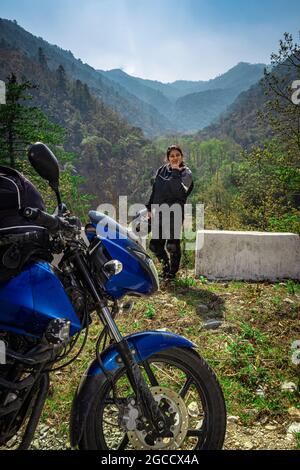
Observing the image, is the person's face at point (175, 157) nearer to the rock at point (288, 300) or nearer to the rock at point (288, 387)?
the rock at point (288, 300)

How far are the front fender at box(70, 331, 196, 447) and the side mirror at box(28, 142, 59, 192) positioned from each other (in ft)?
3.24

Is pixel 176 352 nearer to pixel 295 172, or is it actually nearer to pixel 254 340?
pixel 254 340

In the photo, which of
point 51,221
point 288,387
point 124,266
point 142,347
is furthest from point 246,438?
point 51,221

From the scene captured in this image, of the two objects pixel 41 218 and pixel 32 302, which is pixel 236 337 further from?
pixel 41 218

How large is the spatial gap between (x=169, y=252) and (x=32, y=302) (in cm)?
443

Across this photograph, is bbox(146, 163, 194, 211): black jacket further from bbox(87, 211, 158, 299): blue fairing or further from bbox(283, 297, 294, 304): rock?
bbox(87, 211, 158, 299): blue fairing

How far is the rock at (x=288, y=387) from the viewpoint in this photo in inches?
124

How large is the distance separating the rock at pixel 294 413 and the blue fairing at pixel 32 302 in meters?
2.18

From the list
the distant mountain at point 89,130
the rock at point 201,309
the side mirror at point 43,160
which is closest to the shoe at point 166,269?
the rock at point 201,309

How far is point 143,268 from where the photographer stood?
1897 millimetres

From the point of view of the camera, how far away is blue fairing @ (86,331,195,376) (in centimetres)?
193

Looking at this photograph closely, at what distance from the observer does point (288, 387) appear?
3.19m

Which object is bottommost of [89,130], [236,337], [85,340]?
[236,337]
